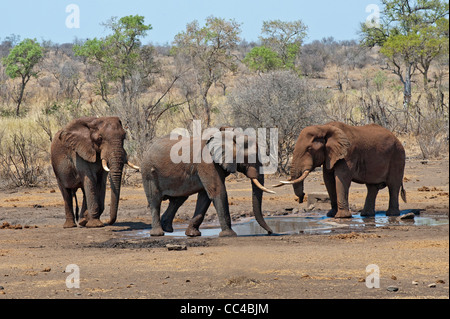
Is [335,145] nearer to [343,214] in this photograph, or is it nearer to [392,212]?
[343,214]

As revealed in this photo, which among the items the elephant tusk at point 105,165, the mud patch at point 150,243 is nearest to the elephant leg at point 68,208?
the elephant tusk at point 105,165

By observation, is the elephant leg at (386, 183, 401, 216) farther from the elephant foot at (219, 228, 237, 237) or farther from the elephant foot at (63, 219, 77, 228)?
the elephant foot at (63, 219, 77, 228)

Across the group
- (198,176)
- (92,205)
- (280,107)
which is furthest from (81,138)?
(280,107)

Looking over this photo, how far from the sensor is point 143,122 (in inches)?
868

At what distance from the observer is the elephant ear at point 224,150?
12.6 meters

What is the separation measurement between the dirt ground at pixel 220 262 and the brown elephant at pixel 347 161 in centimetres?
95

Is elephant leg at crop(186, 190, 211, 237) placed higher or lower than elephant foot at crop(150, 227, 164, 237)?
higher

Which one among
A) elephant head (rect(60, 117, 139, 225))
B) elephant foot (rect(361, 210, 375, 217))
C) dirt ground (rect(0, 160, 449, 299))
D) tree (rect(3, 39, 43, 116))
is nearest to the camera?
dirt ground (rect(0, 160, 449, 299))

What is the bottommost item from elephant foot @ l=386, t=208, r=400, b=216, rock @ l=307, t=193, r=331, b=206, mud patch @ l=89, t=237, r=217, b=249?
mud patch @ l=89, t=237, r=217, b=249

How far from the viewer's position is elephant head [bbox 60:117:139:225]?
1415 cm

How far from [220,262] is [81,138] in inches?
205

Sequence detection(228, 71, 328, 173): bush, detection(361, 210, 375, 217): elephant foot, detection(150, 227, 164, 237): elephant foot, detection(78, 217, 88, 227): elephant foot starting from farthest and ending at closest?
detection(228, 71, 328, 173): bush
detection(361, 210, 375, 217): elephant foot
detection(78, 217, 88, 227): elephant foot
detection(150, 227, 164, 237): elephant foot

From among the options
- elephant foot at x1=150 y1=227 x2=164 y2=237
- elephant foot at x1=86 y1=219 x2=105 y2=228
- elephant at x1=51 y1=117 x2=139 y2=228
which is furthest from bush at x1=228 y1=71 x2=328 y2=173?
elephant foot at x1=150 y1=227 x2=164 y2=237
